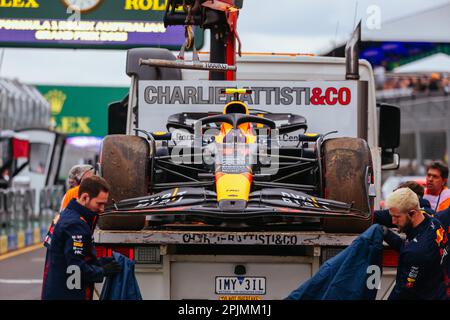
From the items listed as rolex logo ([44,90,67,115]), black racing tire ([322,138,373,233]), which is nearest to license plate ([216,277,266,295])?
black racing tire ([322,138,373,233])

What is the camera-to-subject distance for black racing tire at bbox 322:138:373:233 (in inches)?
330

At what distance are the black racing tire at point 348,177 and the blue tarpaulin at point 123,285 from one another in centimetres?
164

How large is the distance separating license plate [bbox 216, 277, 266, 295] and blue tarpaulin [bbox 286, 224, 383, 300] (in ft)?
2.87

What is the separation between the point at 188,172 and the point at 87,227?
2277 mm

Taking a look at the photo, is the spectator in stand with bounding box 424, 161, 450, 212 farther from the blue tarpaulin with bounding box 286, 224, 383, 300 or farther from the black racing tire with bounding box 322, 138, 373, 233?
the blue tarpaulin with bounding box 286, 224, 383, 300

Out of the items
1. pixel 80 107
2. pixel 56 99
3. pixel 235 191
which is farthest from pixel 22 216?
pixel 56 99

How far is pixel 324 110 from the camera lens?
10.6 metres

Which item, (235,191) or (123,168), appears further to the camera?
(123,168)

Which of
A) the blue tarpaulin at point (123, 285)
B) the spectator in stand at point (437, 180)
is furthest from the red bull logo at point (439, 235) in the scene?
the spectator in stand at point (437, 180)

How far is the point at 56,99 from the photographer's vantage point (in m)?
48.6

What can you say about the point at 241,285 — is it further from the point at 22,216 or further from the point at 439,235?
the point at 22,216

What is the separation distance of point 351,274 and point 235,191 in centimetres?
135

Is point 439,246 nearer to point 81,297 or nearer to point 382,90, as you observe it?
point 81,297

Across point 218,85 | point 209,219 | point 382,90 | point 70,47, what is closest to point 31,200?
point 70,47
